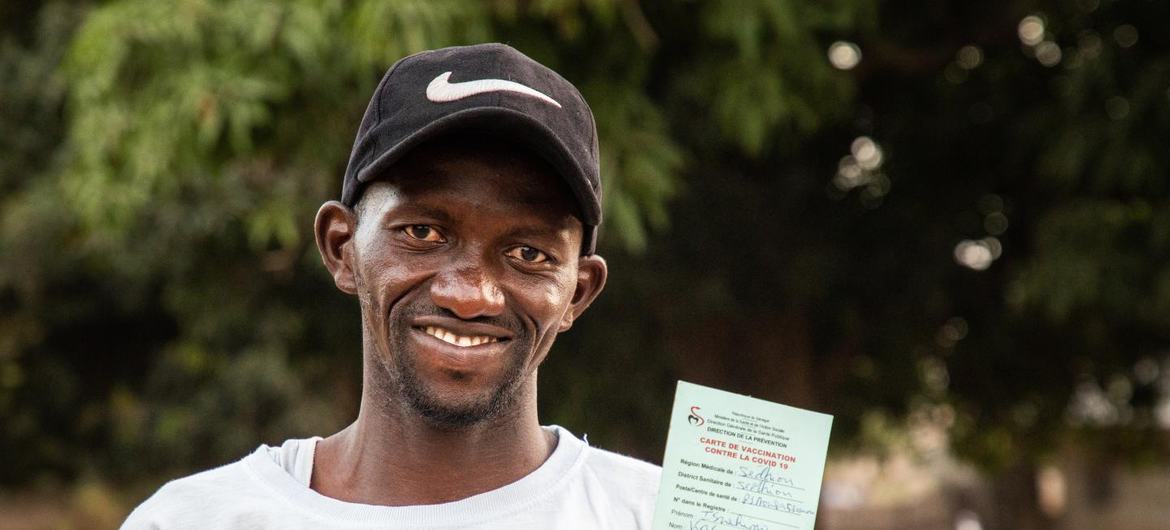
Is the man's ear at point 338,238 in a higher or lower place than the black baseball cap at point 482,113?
lower

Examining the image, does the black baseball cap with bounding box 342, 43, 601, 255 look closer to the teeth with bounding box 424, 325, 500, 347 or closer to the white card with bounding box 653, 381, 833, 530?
the teeth with bounding box 424, 325, 500, 347

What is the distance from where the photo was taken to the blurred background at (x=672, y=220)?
5.71m

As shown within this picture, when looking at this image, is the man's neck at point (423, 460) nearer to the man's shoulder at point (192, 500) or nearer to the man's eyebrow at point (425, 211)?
the man's shoulder at point (192, 500)

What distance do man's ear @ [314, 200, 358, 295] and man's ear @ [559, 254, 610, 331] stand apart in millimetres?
322

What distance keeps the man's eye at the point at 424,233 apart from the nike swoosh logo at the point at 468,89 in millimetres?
176

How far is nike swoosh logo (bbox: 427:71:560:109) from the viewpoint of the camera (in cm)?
201

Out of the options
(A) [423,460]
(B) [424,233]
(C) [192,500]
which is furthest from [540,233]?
(C) [192,500]

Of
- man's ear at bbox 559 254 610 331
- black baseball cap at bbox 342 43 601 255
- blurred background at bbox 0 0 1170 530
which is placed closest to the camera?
black baseball cap at bbox 342 43 601 255

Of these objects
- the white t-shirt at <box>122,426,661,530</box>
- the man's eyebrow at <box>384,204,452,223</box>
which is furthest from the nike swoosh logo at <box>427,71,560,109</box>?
the white t-shirt at <box>122,426,661,530</box>

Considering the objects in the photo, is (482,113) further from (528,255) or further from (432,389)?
(432,389)

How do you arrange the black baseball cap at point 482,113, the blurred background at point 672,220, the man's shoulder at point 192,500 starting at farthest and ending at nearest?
the blurred background at point 672,220
the man's shoulder at point 192,500
the black baseball cap at point 482,113

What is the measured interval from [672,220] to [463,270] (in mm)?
5503

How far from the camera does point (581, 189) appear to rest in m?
2.03

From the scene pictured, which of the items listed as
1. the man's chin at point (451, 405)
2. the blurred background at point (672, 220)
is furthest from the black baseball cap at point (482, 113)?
the blurred background at point (672, 220)
